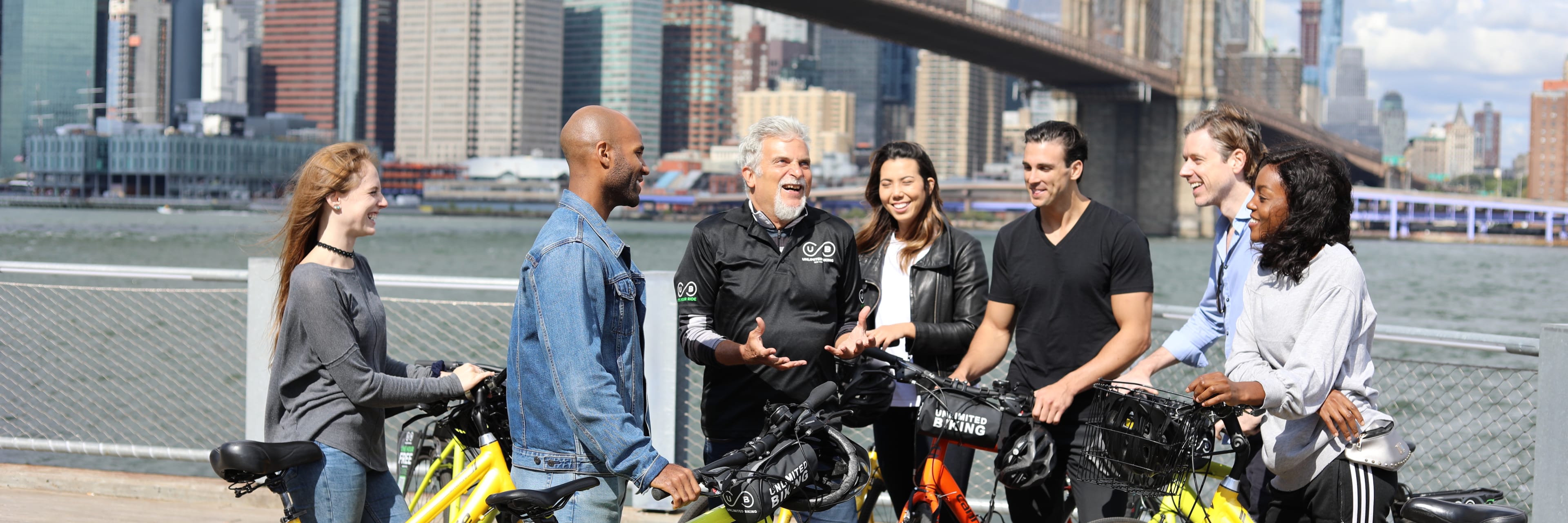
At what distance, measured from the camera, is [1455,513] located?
7.81ft

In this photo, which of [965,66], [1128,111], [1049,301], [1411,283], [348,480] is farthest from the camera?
[965,66]

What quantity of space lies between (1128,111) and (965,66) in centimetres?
8458

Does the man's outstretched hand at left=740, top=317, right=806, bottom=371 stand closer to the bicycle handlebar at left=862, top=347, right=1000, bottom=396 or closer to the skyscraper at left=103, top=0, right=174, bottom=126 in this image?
the bicycle handlebar at left=862, top=347, right=1000, bottom=396

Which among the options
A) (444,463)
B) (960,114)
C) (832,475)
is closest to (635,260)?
(444,463)

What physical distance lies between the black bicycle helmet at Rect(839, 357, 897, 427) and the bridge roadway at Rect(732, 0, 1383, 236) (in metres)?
35.3

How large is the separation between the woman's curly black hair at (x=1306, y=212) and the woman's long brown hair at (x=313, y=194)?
1805mm

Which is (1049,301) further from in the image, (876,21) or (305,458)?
(876,21)

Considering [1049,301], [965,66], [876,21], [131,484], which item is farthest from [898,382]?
[965,66]

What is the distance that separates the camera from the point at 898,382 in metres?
3.25

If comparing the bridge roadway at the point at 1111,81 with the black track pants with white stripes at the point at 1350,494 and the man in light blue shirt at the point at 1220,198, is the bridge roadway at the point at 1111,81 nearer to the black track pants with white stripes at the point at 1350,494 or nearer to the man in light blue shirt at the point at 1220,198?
the man in light blue shirt at the point at 1220,198

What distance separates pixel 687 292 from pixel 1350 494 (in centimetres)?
143

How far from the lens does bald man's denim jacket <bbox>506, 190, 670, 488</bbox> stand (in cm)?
222

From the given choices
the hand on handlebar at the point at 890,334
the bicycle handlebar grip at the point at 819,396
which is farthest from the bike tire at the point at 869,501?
the bicycle handlebar grip at the point at 819,396

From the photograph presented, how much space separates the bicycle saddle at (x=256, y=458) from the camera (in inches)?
94.7
